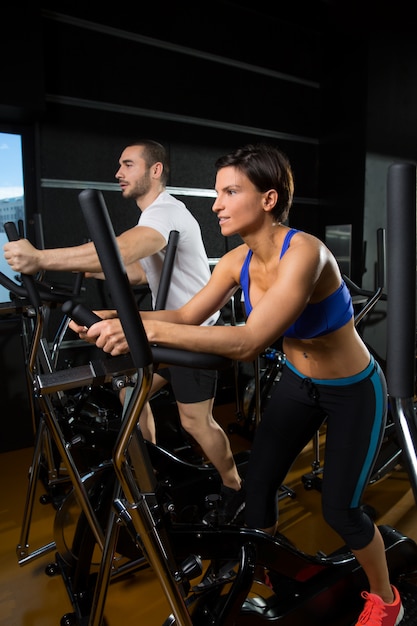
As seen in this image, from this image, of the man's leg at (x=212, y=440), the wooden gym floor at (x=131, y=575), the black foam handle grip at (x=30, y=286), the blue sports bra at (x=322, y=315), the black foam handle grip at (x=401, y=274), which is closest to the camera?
the black foam handle grip at (x=401, y=274)

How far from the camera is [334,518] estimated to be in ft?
4.86

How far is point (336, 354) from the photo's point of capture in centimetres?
149

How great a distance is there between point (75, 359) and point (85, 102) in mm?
1872

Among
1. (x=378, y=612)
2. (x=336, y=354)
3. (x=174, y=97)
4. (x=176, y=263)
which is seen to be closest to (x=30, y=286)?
(x=176, y=263)

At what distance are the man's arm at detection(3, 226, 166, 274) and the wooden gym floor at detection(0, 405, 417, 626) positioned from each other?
1.35 metres

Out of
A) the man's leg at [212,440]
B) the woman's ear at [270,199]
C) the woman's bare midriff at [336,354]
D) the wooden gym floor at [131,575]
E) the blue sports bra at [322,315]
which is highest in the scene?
the woman's ear at [270,199]

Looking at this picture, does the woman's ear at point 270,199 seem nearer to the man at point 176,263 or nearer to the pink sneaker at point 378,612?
the man at point 176,263

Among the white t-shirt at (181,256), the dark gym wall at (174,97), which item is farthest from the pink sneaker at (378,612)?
the dark gym wall at (174,97)

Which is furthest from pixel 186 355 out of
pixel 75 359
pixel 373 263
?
pixel 373 263

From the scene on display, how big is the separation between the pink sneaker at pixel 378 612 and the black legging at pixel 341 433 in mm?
210

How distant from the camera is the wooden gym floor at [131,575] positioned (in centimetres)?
186

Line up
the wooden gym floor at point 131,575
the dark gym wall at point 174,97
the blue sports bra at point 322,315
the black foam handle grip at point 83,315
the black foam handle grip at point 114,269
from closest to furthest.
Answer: the black foam handle grip at point 114,269
the black foam handle grip at point 83,315
the blue sports bra at point 322,315
the wooden gym floor at point 131,575
the dark gym wall at point 174,97

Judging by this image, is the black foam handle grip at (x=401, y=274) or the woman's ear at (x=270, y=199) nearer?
the black foam handle grip at (x=401, y=274)

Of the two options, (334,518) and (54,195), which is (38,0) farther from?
(334,518)
